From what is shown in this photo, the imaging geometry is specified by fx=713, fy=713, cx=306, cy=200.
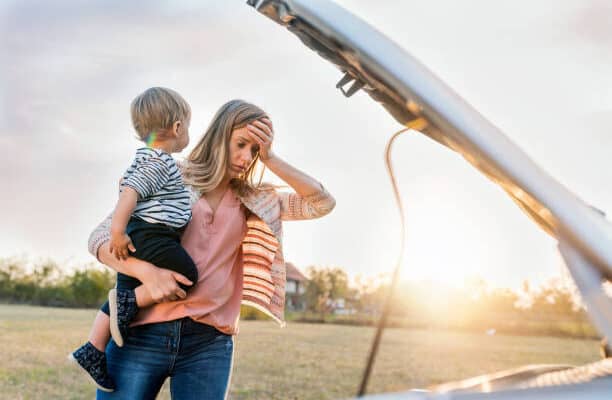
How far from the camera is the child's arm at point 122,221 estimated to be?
2.35 meters

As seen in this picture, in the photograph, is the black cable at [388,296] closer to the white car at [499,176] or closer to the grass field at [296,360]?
the white car at [499,176]

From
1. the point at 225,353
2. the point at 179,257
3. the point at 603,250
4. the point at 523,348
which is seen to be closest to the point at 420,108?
the point at 603,250

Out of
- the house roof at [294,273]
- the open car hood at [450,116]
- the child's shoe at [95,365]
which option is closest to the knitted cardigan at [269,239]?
the child's shoe at [95,365]

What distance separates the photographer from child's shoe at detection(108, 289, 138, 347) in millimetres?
2318

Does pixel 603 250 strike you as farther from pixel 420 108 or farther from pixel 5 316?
pixel 5 316

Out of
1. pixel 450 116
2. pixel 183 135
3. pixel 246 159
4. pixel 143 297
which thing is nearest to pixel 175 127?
pixel 183 135

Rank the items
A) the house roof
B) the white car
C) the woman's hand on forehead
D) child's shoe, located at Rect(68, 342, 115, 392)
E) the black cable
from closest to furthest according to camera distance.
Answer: the white car < the black cable < child's shoe, located at Rect(68, 342, 115, 392) < the woman's hand on forehead < the house roof

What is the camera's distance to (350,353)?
15.1m

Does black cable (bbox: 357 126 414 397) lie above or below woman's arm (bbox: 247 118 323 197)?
below

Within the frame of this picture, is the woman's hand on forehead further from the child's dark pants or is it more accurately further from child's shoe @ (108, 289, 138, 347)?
child's shoe @ (108, 289, 138, 347)

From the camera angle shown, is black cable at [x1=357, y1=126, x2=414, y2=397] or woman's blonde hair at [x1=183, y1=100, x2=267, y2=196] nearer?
black cable at [x1=357, y1=126, x2=414, y2=397]

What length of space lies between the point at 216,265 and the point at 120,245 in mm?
333

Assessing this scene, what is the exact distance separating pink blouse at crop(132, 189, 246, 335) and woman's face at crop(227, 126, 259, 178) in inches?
5.7

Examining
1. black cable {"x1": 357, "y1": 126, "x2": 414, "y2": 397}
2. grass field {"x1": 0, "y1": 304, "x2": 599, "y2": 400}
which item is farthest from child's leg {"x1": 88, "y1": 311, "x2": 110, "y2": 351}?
grass field {"x1": 0, "y1": 304, "x2": 599, "y2": 400}
